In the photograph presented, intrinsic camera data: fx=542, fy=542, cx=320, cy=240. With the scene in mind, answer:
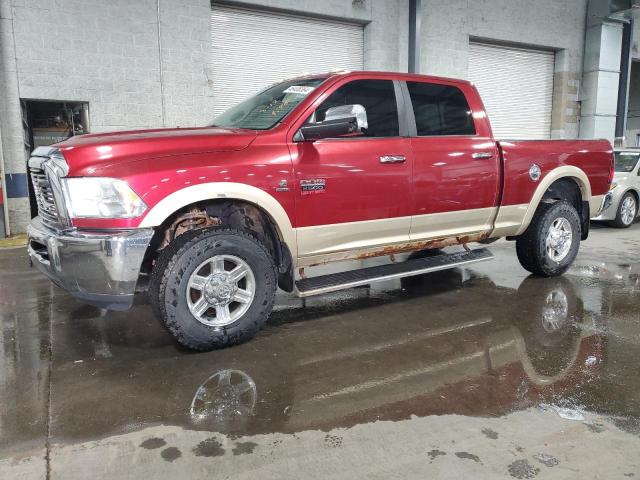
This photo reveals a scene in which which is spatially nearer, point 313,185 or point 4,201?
point 313,185

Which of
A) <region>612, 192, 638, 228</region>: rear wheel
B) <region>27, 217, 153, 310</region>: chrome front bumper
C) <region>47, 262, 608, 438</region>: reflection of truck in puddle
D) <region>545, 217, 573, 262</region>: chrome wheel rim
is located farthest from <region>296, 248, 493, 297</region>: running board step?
<region>612, 192, 638, 228</region>: rear wheel

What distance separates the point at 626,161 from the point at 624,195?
3.14ft

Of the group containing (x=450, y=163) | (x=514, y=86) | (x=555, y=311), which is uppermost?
(x=514, y=86)

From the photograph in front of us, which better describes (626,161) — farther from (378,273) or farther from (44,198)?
(44,198)

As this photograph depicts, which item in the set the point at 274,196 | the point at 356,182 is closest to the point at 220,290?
the point at 274,196

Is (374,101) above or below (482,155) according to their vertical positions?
above

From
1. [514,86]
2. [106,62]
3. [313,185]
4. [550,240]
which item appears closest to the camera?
[313,185]

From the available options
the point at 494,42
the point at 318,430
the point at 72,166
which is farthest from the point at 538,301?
the point at 494,42

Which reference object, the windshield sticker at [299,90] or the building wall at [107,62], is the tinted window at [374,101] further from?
the building wall at [107,62]

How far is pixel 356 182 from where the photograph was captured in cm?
420

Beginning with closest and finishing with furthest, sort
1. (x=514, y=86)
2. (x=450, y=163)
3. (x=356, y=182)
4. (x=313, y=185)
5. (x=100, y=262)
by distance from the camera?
1. (x=100, y=262)
2. (x=313, y=185)
3. (x=356, y=182)
4. (x=450, y=163)
5. (x=514, y=86)

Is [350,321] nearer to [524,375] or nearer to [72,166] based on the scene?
[524,375]

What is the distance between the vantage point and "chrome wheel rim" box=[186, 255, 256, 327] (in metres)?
3.68

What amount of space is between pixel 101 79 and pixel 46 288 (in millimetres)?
5359
